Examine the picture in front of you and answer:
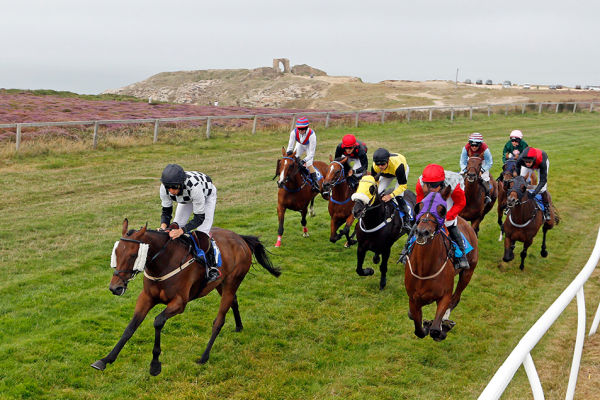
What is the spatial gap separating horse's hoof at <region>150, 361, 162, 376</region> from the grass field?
0.13 m

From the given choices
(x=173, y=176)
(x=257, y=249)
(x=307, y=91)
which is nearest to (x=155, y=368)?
(x=173, y=176)

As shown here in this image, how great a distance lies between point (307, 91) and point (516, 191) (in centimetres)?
6618

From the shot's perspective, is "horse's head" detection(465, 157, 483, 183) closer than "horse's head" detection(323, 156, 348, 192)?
No

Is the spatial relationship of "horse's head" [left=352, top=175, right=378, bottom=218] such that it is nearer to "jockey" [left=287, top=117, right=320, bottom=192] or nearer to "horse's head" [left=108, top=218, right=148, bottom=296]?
"jockey" [left=287, top=117, right=320, bottom=192]

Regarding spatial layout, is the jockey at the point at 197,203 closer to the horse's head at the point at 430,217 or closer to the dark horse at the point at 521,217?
the horse's head at the point at 430,217

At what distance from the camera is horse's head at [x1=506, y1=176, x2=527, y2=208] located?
419 inches

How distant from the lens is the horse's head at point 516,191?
10633 mm

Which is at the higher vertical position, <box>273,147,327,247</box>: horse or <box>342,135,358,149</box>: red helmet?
<box>342,135,358,149</box>: red helmet

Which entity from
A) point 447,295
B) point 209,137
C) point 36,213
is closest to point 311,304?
point 447,295

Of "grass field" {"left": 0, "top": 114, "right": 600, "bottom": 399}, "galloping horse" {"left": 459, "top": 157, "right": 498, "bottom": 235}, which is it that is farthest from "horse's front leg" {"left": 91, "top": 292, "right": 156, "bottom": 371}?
"galloping horse" {"left": 459, "top": 157, "right": 498, "bottom": 235}

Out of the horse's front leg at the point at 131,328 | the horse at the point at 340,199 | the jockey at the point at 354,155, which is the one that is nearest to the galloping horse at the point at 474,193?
the jockey at the point at 354,155

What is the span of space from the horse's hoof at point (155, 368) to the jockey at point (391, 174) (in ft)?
14.3

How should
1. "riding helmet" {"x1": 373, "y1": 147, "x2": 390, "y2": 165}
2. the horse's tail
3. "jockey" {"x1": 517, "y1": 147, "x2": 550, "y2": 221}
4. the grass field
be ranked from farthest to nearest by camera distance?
"jockey" {"x1": 517, "y1": 147, "x2": 550, "y2": 221}
"riding helmet" {"x1": 373, "y1": 147, "x2": 390, "y2": 165}
the horse's tail
the grass field

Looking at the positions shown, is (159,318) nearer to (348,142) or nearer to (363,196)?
(363,196)
